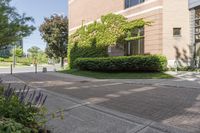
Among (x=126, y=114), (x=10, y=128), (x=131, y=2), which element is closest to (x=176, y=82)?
(x=126, y=114)

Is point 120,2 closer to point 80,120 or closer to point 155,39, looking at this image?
point 155,39

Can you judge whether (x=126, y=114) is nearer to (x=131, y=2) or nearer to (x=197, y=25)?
(x=197, y=25)

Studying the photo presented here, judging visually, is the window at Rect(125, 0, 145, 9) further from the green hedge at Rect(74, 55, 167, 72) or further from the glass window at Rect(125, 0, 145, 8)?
the green hedge at Rect(74, 55, 167, 72)

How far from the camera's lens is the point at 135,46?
22.7m

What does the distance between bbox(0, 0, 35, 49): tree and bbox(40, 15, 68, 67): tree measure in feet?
97.8

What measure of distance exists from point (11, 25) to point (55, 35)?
3066cm

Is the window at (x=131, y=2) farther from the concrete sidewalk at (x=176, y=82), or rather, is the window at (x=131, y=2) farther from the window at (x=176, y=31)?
the concrete sidewalk at (x=176, y=82)

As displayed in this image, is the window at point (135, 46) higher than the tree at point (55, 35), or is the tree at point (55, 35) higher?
the tree at point (55, 35)

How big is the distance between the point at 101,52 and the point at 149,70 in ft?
26.4

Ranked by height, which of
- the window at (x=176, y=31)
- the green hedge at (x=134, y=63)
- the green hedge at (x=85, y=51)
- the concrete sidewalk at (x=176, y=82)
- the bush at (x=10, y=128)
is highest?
the window at (x=176, y=31)

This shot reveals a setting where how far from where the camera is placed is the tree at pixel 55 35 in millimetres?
39250

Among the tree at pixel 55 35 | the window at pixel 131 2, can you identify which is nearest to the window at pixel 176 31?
the window at pixel 131 2

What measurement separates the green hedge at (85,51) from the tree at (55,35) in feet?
25.8

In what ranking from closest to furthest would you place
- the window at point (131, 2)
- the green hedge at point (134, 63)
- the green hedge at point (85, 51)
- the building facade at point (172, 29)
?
the green hedge at point (134, 63) < the building facade at point (172, 29) < the window at point (131, 2) < the green hedge at point (85, 51)
